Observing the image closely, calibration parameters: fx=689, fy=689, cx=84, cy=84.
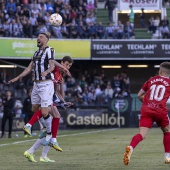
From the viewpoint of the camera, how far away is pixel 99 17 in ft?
142

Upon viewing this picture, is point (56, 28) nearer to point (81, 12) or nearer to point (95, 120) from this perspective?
point (81, 12)

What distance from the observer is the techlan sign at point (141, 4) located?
43.3 metres

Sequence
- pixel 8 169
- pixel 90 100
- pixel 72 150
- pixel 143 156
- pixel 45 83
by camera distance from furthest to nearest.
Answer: pixel 90 100, pixel 72 150, pixel 143 156, pixel 45 83, pixel 8 169

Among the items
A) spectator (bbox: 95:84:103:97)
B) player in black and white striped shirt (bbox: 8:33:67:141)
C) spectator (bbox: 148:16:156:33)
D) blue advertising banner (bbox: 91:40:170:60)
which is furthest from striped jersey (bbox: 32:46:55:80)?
spectator (bbox: 148:16:156:33)

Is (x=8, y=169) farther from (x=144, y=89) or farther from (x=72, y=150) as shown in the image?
(x=72, y=150)

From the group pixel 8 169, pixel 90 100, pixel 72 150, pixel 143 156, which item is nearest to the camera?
pixel 8 169

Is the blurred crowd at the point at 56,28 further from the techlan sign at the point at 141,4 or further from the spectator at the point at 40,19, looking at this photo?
the techlan sign at the point at 141,4

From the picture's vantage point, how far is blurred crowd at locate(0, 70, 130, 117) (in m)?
35.7

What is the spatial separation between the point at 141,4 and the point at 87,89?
793cm

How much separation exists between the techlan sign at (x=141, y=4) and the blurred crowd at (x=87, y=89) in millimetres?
4165

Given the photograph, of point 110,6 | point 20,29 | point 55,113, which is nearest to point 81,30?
point 20,29

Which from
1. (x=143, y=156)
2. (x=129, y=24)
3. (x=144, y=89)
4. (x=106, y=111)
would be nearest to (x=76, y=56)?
(x=129, y=24)

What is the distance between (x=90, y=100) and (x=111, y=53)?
5090 millimetres

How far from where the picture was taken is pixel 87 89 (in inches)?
1521
